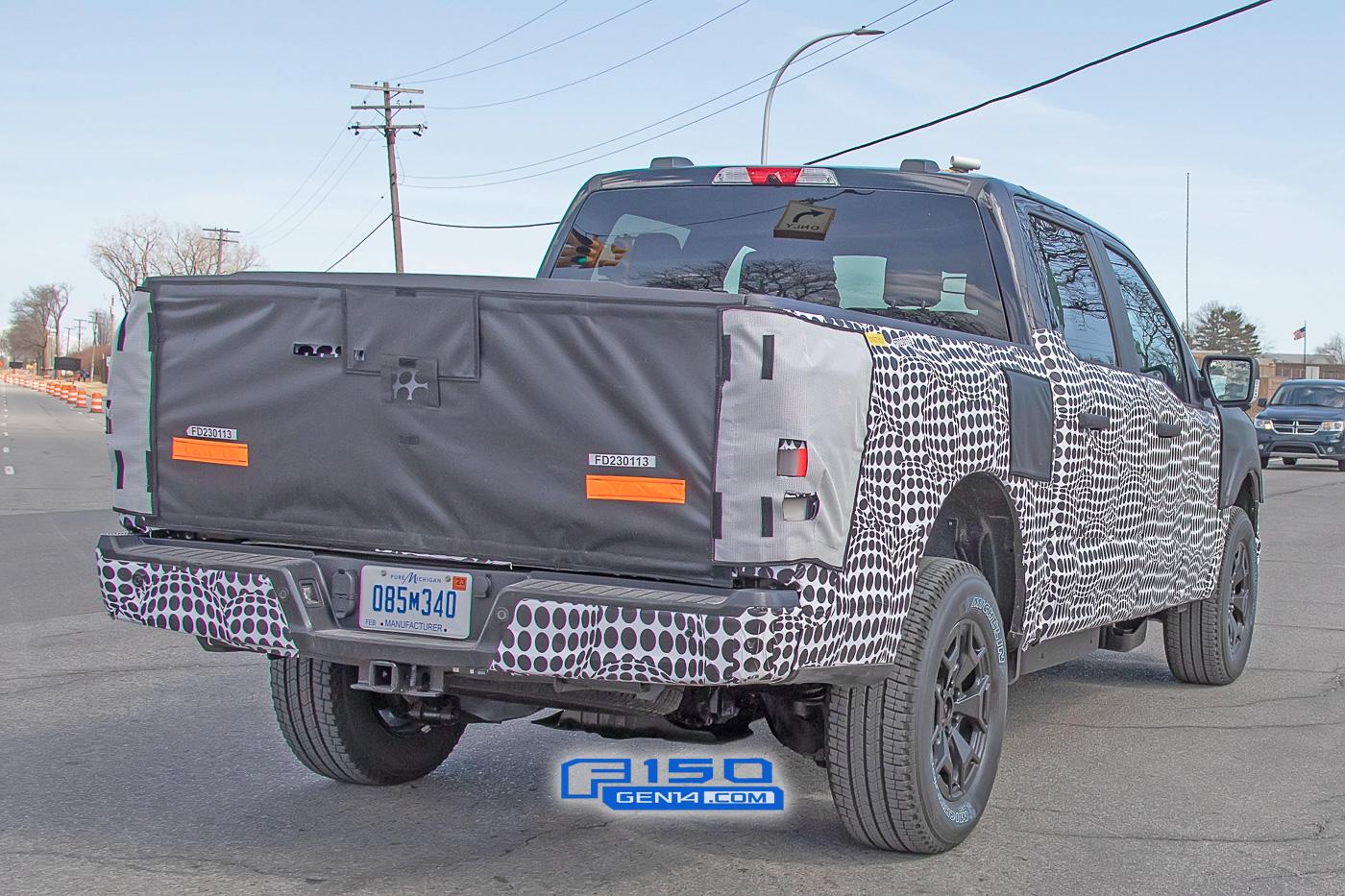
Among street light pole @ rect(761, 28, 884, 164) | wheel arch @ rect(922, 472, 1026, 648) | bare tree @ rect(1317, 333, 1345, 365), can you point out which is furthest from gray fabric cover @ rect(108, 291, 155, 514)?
bare tree @ rect(1317, 333, 1345, 365)

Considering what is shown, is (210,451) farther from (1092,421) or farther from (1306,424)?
(1306,424)

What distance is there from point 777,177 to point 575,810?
7.75 feet

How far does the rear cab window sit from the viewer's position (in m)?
5.23

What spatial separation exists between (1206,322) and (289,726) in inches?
5724

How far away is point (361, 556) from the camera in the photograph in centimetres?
397

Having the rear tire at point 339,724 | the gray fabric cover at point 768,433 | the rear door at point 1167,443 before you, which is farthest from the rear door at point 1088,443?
the rear tire at point 339,724

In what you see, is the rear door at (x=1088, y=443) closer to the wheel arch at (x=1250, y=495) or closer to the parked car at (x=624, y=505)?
the parked car at (x=624, y=505)

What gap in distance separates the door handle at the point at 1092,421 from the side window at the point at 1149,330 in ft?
3.09

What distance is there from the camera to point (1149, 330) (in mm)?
6574

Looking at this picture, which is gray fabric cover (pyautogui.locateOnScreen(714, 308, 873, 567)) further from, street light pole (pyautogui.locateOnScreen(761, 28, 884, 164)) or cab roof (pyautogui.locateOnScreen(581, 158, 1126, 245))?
street light pole (pyautogui.locateOnScreen(761, 28, 884, 164))

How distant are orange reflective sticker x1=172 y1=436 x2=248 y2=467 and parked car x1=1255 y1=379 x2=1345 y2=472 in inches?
1058

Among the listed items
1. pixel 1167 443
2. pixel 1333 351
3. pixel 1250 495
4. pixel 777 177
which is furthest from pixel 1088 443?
pixel 1333 351

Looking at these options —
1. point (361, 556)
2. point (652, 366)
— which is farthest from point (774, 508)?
point (361, 556)

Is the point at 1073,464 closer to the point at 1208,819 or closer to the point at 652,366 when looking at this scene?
the point at 1208,819
